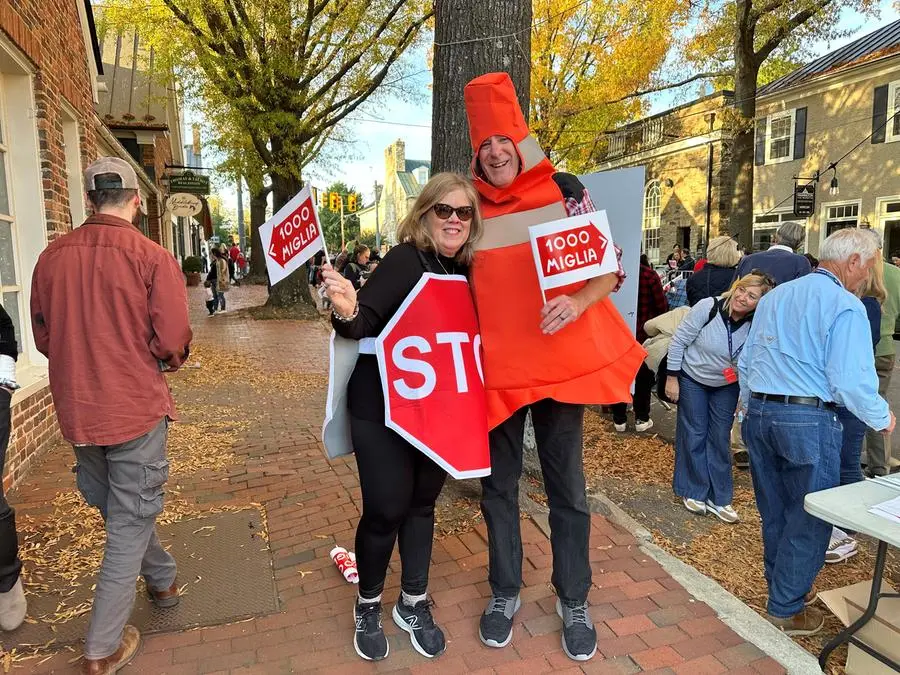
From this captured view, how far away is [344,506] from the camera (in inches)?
153

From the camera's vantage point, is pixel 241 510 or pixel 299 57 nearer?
pixel 241 510

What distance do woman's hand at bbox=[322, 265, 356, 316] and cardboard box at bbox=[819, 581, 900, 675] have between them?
90.8 inches

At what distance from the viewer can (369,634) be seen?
7.86ft

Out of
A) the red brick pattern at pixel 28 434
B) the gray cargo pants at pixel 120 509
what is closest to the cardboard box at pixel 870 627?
the gray cargo pants at pixel 120 509

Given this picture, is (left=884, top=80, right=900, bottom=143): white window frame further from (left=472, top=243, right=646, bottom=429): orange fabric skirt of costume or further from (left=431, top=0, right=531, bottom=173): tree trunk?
(left=472, top=243, right=646, bottom=429): orange fabric skirt of costume

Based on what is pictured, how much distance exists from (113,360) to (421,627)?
1572 mm

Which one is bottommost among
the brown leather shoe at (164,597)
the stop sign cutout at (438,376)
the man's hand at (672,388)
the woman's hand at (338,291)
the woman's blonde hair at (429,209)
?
the brown leather shoe at (164,597)

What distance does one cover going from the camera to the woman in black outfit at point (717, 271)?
17.4 feet

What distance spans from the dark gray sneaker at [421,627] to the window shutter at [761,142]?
2165 centimetres

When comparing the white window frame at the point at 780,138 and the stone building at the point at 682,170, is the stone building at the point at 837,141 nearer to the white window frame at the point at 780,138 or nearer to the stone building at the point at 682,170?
the white window frame at the point at 780,138

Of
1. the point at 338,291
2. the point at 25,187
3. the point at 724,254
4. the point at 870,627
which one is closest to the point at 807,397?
the point at 870,627

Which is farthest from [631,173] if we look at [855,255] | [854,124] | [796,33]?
[854,124]

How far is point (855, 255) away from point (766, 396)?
0.76m

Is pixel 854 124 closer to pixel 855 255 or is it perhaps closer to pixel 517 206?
pixel 855 255
